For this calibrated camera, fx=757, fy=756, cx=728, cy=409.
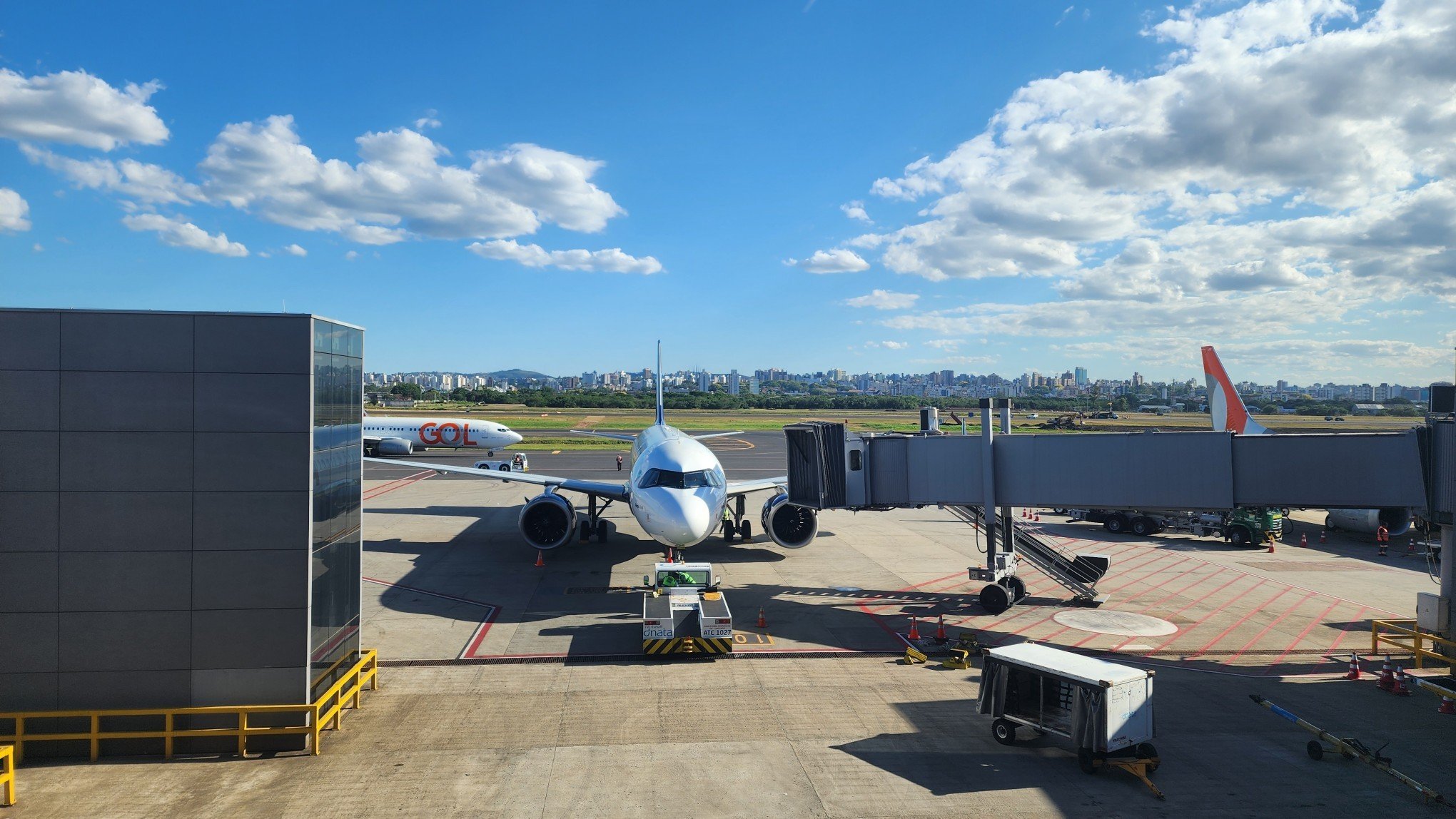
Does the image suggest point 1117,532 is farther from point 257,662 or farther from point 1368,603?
point 257,662

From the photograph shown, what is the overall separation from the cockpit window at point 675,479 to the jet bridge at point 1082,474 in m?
3.10

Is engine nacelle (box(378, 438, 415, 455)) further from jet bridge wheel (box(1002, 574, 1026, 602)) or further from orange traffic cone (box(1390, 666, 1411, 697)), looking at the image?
orange traffic cone (box(1390, 666, 1411, 697))

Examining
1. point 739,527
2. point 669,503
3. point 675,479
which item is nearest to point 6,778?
point 669,503

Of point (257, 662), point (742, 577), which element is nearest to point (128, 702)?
point (257, 662)

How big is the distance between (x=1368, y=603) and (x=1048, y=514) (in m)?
24.3

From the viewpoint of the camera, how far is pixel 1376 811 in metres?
12.3

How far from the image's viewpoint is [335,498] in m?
15.6

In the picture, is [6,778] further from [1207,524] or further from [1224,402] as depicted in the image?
[1224,402]

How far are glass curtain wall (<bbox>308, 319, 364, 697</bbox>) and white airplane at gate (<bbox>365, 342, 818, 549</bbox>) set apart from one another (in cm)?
971

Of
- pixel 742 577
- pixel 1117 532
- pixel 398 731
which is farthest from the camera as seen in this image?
pixel 1117 532

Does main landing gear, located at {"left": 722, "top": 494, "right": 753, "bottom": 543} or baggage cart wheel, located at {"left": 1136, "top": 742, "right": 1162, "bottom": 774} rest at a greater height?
main landing gear, located at {"left": 722, "top": 494, "right": 753, "bottom": 543}

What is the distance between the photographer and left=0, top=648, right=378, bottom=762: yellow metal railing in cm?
1359

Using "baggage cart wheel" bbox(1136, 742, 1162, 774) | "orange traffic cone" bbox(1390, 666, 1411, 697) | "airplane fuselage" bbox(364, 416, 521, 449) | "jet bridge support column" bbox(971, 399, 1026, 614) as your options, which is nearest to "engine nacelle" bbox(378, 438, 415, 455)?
"airplane fuselage" bbox(364, 416, 521, 449)

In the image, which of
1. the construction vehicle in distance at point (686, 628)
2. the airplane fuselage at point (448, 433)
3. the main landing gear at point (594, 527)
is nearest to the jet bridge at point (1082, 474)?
the construction vehicle in distance at point (686, 628)
